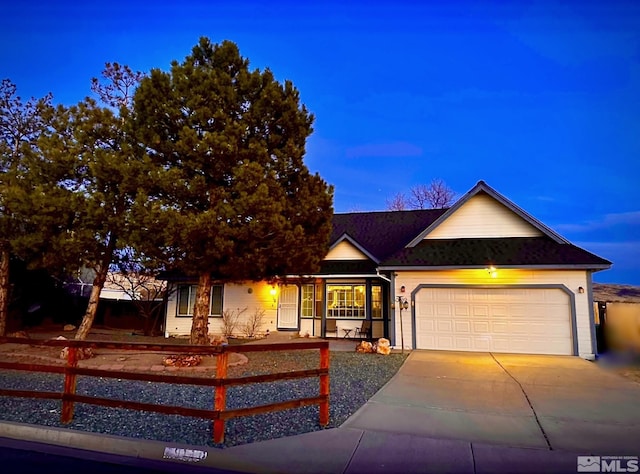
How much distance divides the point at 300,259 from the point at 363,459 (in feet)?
26.4

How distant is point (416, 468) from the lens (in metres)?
3.95

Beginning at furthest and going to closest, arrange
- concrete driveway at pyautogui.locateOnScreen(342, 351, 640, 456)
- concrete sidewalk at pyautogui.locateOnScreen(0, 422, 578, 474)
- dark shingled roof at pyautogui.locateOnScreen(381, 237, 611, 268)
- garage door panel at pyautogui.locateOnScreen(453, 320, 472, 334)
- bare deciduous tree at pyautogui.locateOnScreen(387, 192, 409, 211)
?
bare deciduous tree at pyautogui.locateOnScreen(387, 192, 409, 211) < garage door panel at pyautogui.locateOnScreen(453, 320, 472, 334) < dark shingled roof at pyautogui.locateOnScreen(381, 237, 611, 268) < concrete driveway at pyautogui.locateOnScreen(342, 351, 640, 456) < concrete sidewalk at pyautogui.locateOnScreen(0, 422, 578, 474)

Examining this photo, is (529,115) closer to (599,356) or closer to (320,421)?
(599,356)

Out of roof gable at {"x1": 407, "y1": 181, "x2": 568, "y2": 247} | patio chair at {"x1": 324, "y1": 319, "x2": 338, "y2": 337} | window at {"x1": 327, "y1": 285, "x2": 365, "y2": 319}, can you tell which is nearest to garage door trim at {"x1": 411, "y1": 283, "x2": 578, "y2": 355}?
roof gable at {"x1": 407, "y1": 181, "x2": 568, "y2": 247}

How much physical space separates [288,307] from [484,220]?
8.53 meters

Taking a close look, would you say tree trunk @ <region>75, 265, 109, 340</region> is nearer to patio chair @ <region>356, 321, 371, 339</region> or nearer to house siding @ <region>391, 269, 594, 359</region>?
patio chair @ <region>356, 321, 371, 339</region>

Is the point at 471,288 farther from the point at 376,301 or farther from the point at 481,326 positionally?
the point at 376,301

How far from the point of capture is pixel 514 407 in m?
6.31

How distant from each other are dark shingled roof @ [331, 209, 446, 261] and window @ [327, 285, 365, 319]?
1671mm

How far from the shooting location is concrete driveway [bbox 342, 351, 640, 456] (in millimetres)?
4895

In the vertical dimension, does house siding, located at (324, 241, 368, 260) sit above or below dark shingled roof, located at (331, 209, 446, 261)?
below

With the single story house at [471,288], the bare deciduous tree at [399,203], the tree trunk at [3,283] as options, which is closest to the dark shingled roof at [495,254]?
the single story house at [471,288]

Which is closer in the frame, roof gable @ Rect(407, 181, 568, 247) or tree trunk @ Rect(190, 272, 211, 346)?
tree trunk @ Rect(190, 272, 211, 346)

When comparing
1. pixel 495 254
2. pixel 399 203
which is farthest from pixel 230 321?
pixel 399 203
